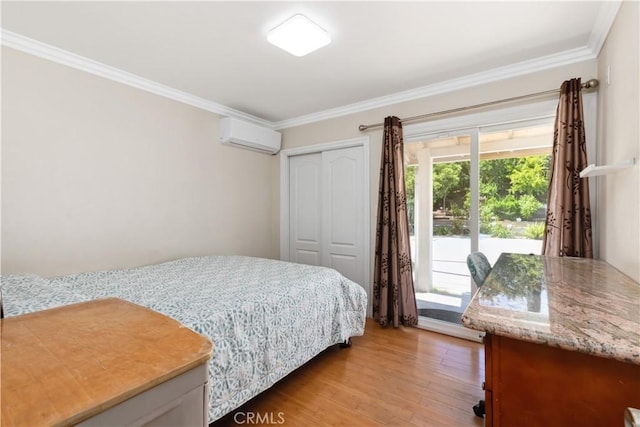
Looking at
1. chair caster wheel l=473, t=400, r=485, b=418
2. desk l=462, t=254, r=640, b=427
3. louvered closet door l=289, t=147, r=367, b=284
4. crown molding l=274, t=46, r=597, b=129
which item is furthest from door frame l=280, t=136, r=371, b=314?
desk l=462, t=254, r=640, b=427

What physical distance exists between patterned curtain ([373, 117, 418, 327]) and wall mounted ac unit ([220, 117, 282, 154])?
1.53 metres

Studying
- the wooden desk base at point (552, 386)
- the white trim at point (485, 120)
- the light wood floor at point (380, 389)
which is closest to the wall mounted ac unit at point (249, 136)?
the white trim at point (485, 120)

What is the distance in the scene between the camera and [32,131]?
7.00 feet

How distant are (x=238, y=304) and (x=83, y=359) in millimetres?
1019

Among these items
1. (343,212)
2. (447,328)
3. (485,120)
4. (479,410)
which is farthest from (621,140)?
(343,212)

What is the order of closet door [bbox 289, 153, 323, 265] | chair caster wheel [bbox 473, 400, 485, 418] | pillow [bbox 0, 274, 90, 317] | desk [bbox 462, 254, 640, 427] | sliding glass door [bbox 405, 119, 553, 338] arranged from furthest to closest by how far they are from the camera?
1. closet door [bbox 289, 153, 323, 265]
2. sliding glass door [bbox 405, 119, 553, 338]
3. chair caster wheel [bbox 473, 400, 485, 418]
4. pillow [bbox 0, 274, 90, 317]
5. desk [bbox 462, 254, 640, 427]

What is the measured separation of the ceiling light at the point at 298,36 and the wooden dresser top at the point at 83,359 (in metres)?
1.83

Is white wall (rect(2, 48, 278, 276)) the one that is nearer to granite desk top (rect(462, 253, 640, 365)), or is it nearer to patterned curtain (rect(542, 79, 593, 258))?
granite desk top (rect(462, 253, 640, 365))

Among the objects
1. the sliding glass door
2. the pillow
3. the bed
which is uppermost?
the sliding glass door

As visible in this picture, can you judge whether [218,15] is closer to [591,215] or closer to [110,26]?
[110,26]

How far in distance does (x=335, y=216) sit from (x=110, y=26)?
264 cm

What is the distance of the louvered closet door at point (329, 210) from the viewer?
3.43m

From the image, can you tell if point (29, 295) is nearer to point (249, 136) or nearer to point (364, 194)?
point (249, 136)

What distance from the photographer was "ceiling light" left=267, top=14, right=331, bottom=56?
1.85 metres
